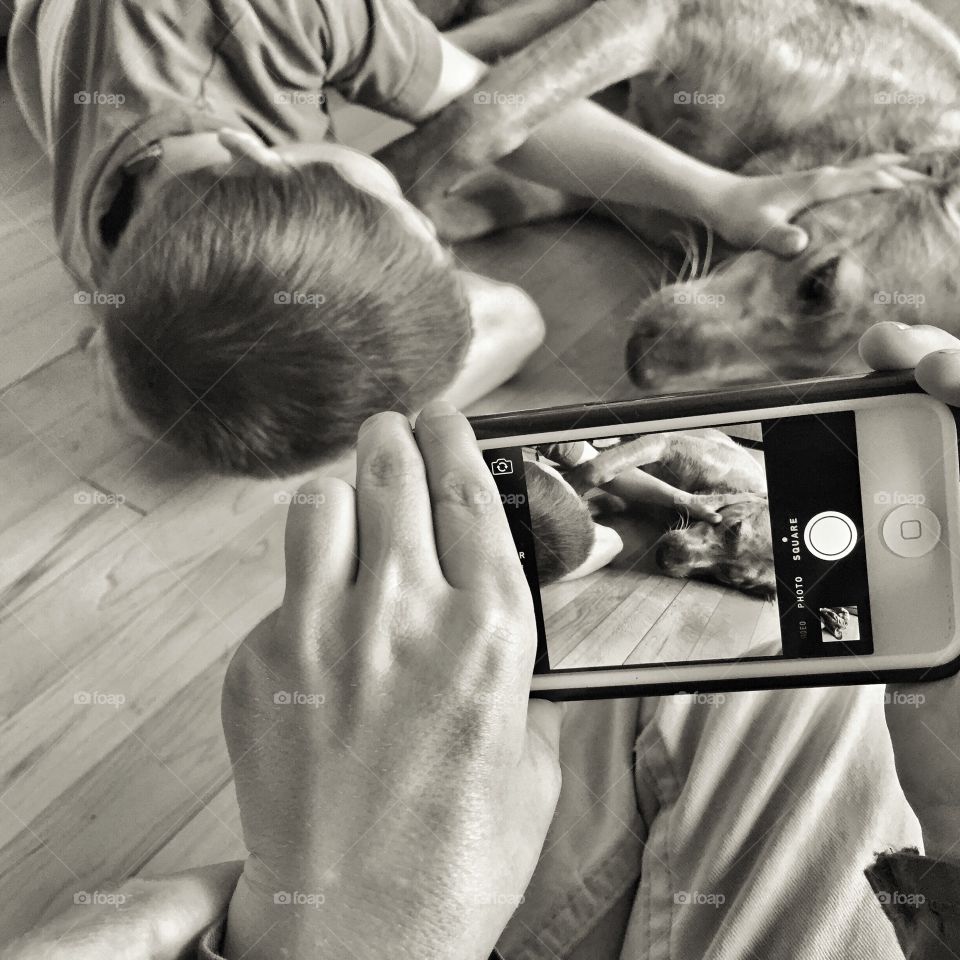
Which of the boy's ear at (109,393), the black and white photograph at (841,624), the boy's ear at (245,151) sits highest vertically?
the boy's ear at (245,151)

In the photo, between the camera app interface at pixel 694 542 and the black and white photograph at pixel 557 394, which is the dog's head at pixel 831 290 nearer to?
the black and white photograph at pixel 557 394

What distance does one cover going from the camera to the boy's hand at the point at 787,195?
2.20 ft

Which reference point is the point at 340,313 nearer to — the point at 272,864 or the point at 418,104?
the point at 418,104

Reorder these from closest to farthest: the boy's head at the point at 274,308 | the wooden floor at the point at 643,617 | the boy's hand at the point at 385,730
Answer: the boy's hand at the point at 385,730, the wooden floor at the point at 643,617, the boy's head at the point at 274,308

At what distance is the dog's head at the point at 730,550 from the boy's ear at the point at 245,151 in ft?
1.38

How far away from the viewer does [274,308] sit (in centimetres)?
61

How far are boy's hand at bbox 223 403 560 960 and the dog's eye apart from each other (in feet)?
1.47

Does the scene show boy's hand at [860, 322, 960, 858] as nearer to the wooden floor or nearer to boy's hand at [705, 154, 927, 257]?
the wooden floor

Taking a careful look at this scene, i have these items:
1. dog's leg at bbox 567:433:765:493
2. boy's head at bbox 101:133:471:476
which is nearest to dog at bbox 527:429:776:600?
dog's leg at bbox 567:433:765:493

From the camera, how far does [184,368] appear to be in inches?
24.6

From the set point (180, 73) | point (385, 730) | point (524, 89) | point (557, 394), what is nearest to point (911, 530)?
point (385, 730)

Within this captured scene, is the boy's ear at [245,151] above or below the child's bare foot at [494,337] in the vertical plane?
above

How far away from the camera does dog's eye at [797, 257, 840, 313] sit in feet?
2.18

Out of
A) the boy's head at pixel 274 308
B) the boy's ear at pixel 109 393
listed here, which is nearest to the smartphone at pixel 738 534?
the boy's head at pixel 274 308
